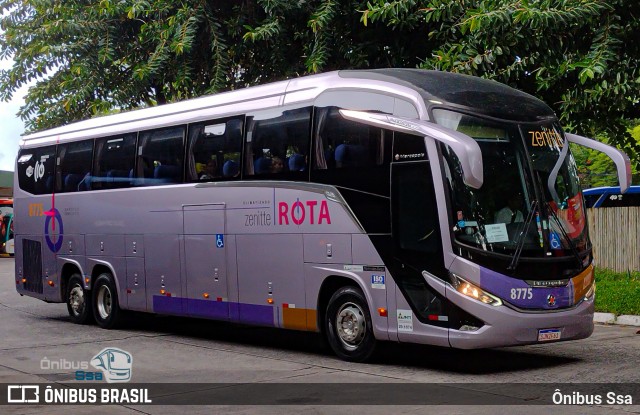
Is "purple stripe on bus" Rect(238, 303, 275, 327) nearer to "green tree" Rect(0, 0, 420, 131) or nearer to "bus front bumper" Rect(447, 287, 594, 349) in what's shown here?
"bus front bumper" Rect(447, 287, 594, 349)

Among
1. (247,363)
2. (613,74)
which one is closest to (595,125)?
(613,74)

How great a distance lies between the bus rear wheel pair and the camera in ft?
57.7

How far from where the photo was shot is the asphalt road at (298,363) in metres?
9.41

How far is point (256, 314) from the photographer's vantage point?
14.1 meters

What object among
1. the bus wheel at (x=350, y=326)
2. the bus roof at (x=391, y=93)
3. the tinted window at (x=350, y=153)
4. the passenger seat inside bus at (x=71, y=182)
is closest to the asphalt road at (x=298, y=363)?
the bus wheel at (x=350, y=326)

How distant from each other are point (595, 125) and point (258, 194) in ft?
23.2

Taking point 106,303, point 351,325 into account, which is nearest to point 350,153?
point 351,325

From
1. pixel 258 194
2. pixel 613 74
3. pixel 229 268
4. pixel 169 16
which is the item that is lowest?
pixel 229 268

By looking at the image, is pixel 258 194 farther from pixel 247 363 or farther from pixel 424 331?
pixel 424 331

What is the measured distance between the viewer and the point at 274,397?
9875 millimetres

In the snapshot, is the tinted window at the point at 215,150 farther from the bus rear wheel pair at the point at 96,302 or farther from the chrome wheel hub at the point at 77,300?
the chrome wheel hub at the point at 77,300

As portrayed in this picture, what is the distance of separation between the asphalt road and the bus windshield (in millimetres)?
1481

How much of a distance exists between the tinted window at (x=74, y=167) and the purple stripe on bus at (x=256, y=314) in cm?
516

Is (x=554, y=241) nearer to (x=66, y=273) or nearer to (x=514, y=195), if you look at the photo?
(x=514, y=195)
